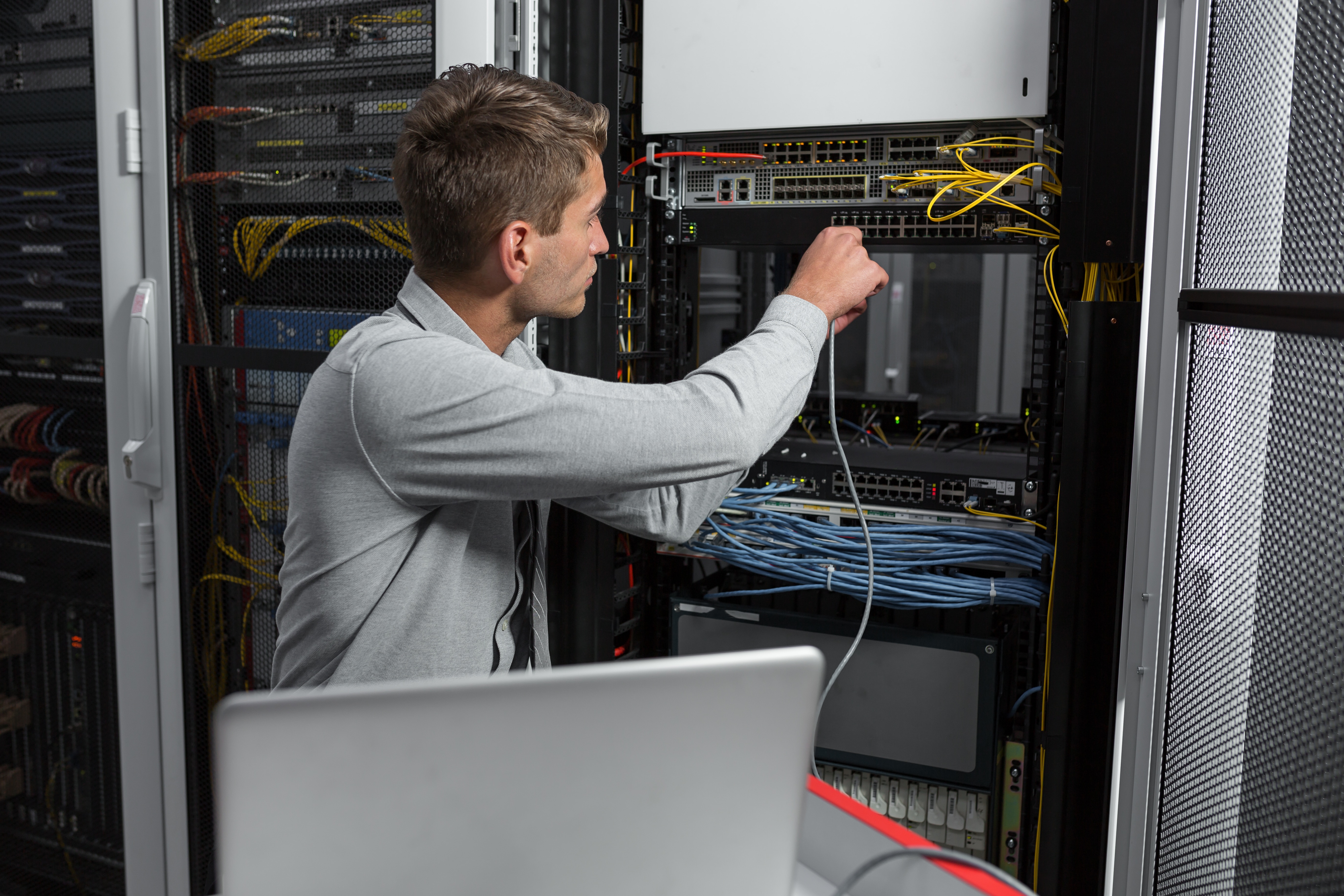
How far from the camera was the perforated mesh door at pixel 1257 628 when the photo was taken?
72 centimetres

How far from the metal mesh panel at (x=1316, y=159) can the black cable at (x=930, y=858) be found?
18.7 inches

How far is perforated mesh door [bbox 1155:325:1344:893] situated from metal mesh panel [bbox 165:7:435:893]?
117 centimetres

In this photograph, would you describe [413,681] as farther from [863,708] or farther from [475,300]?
[863,708]

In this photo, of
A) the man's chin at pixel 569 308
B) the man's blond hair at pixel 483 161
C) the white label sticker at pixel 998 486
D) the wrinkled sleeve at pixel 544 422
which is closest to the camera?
the wrinkled sleeve at pixel 544 422

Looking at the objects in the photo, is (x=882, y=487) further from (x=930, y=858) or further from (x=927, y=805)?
(x=930, y=858)

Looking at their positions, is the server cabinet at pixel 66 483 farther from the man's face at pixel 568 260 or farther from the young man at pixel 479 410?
the man's face at pixel 568 260

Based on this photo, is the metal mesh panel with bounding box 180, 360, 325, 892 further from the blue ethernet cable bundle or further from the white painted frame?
the white painted frame

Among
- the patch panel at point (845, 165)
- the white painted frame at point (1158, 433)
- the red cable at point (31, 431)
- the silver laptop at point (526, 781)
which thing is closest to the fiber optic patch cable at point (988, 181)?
the patch panel at point (845, 165)

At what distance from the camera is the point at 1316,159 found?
75 centimetres

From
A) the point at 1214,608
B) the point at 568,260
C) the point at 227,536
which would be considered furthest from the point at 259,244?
the point at 1214,608

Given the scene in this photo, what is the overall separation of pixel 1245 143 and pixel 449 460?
33.1 inches

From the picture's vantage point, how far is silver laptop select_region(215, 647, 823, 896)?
21.5 inches

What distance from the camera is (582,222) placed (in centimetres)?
127

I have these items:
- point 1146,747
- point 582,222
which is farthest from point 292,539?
point 1146,747
